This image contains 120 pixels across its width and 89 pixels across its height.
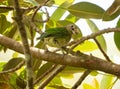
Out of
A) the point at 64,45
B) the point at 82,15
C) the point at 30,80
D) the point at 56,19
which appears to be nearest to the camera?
the point at 30,80

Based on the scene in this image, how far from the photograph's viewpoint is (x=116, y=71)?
0.52m

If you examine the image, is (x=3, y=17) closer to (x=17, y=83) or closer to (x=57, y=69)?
(x=17, y=83)

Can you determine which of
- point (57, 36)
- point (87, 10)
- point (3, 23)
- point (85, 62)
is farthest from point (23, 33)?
point (3, 23)

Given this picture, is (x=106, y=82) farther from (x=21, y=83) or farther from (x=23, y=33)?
(x=23, y=33)

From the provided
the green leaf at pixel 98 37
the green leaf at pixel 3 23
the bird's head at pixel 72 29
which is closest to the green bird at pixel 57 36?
the bird's head at pixel 72 29

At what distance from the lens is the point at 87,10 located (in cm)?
74

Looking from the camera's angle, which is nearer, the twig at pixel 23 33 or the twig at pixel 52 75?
the twig at pixel 23 33

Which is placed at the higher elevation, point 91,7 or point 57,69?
point 91,7

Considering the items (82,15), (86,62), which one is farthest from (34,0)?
(86,62)

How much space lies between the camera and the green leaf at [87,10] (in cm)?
74

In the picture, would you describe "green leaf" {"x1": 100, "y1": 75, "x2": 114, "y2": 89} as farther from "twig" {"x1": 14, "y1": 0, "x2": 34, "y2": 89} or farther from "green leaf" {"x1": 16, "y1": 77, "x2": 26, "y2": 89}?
"twig" {"x1": 14, "y1": 0, "x2": 34, "y2": 89}

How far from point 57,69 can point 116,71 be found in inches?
6.8

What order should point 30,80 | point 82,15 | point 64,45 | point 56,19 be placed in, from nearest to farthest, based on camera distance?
point 30,80
point 64,45
point 82,15
point 56,19

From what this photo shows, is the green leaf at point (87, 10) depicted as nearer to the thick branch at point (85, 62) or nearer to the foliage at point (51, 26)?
the foliage at point (51, 26)
